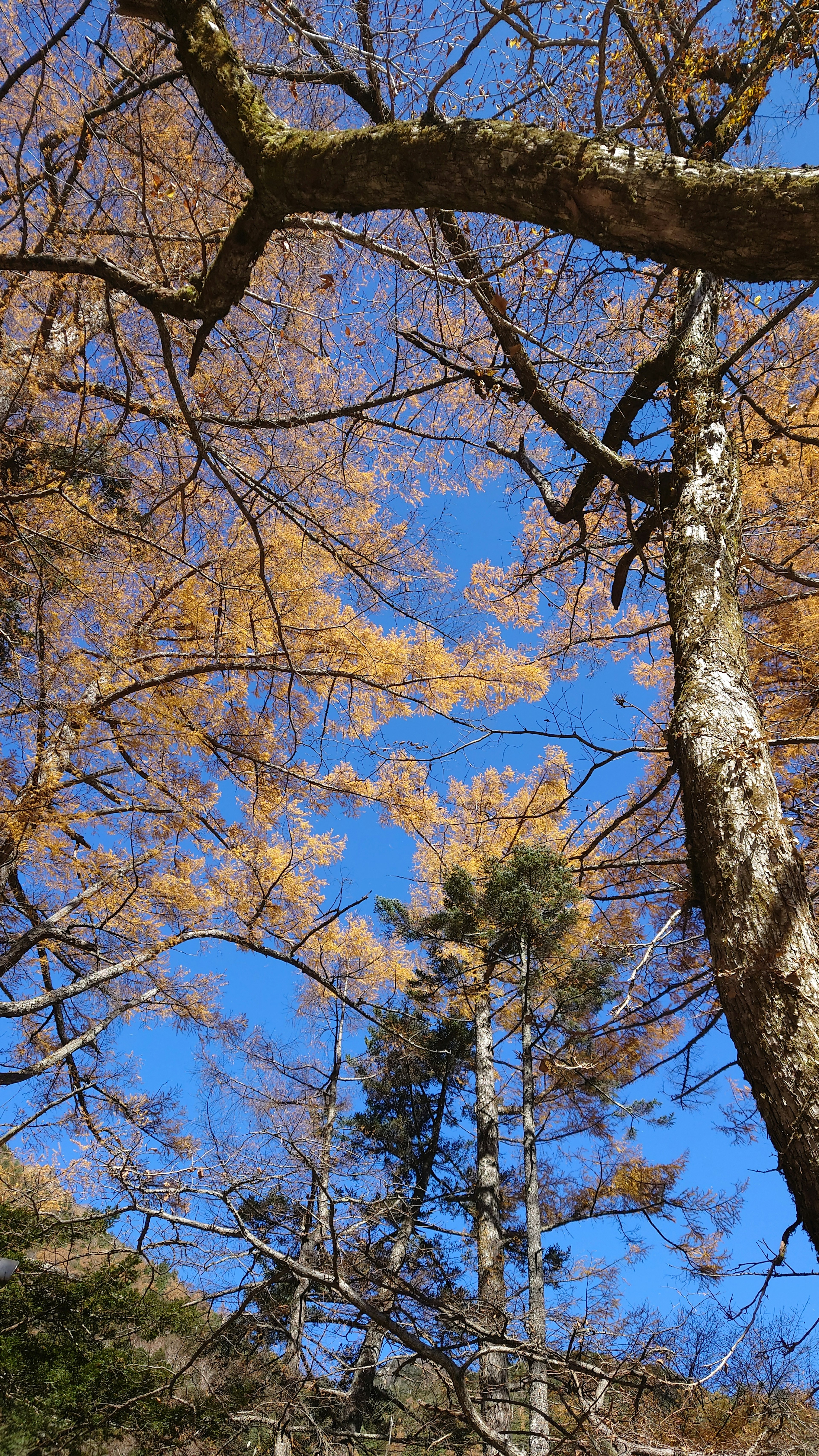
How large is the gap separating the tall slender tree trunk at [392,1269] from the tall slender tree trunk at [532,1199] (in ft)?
3.80

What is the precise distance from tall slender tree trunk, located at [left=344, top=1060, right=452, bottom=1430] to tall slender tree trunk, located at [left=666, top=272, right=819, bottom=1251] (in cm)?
95

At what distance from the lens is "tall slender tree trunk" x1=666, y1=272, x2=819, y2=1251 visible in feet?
5.40

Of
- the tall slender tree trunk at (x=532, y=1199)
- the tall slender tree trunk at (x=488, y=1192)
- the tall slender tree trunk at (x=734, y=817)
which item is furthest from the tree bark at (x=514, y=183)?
the tall slender tree trunk at (x=488, y=1192)

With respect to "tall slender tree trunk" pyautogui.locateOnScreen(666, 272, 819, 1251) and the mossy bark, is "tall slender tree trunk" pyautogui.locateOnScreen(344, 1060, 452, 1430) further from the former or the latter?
the mossy bark

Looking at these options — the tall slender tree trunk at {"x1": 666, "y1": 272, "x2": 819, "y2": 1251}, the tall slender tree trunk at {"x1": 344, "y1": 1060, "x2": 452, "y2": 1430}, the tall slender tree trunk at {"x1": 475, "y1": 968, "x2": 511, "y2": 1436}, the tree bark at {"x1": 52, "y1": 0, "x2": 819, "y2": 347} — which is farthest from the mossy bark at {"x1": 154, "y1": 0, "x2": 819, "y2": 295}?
the tall slender tree trunk at {"x1": 475, "y1": 968, "x2": 511, "y2": 1436}

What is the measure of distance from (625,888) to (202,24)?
246 inches

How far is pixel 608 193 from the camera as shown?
5.80 feet

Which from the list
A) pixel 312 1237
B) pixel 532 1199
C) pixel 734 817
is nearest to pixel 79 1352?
pixel 532 1199

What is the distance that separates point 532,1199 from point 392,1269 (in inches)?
262

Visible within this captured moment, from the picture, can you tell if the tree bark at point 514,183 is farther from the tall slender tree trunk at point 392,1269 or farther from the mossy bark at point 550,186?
the tall slender tree trunk at point 392,1269

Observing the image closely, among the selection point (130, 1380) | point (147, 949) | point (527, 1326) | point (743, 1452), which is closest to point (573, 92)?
point (743, 1452)

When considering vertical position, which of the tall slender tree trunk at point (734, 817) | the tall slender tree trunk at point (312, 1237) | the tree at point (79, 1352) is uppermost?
the tall slender tree trunk at point (734, 817)

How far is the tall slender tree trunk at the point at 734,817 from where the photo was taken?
165cm

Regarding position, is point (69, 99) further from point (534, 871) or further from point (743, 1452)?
point (534, 871)
